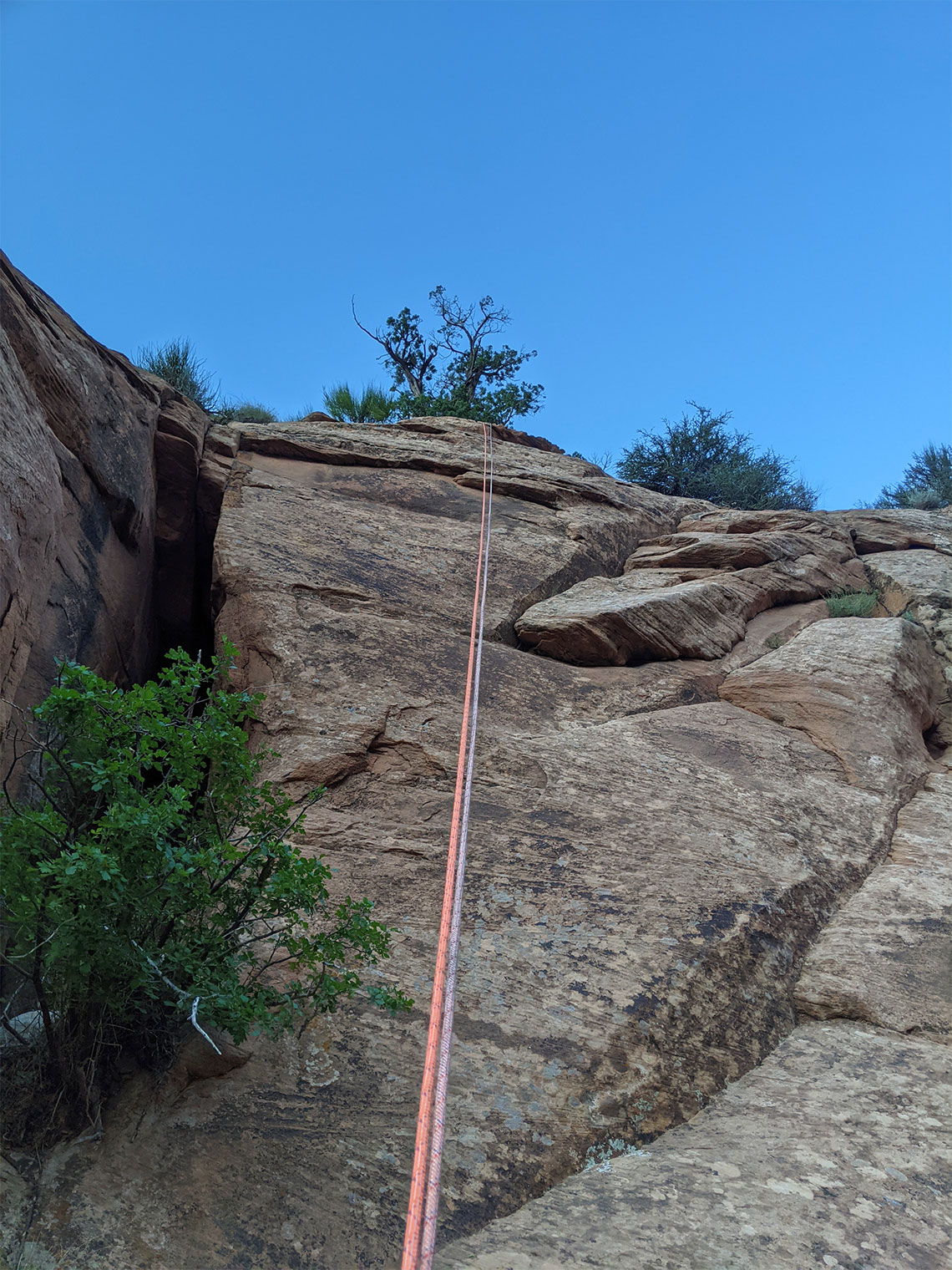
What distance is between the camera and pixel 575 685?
7.20m

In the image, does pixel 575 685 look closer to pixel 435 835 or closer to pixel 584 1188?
pixel 435 835

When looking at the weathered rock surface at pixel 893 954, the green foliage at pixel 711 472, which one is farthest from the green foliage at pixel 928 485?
the weathered rock surface at pixel 893 954

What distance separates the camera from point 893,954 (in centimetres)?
459

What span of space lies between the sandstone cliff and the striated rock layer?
0.02 m

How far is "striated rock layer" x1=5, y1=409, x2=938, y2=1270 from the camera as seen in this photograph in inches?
122

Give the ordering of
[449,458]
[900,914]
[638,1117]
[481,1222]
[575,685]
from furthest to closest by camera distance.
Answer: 1. [449,458]
2. [575,685]
3. [900,914]
4. [638,1117]
5. [481,1222]

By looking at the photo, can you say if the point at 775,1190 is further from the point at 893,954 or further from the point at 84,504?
the point at 84,504

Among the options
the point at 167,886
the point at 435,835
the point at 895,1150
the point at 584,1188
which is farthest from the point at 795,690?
the point at 167,886

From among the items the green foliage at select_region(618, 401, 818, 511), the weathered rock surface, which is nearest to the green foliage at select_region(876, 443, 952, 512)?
the green foliage at select_region(618, 401, 818, 511)

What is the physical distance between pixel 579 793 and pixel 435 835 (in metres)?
1.00

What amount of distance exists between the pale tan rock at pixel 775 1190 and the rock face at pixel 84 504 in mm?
3119

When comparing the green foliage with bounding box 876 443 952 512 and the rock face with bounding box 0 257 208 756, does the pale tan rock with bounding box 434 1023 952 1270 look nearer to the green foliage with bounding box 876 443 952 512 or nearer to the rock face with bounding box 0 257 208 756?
the rock face with bounding box 0 257 208 756

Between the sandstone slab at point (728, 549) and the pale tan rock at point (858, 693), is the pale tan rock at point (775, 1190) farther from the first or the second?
the sandstone slab at point (728, 549)

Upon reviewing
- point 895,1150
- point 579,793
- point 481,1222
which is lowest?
point 481,1222
